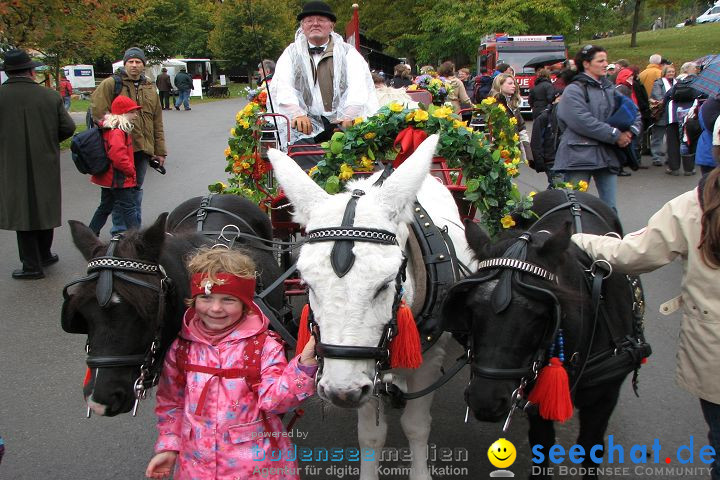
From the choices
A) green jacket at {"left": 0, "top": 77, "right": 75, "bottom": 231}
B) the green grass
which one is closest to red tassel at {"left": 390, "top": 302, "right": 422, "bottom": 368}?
green jacket at {"left": 0, "top": 77, "right": 75, "bottom": 231}

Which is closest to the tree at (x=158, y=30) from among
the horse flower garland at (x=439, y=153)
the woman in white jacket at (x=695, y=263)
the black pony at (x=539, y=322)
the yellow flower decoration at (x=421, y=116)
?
the horse flower garland at (x=439, y=153)

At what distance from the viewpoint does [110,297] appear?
2.37 metres

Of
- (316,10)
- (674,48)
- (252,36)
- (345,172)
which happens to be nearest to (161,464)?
(345,172)

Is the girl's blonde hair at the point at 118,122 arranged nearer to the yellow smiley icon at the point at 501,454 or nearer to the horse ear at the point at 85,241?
the horse ear at the point at 85,241

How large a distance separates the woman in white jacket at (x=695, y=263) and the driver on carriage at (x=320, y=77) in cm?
296

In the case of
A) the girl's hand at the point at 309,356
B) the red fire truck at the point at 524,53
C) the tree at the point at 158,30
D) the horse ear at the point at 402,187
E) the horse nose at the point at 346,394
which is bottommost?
the horse nose at the point at 346,394

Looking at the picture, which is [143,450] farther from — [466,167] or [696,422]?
[696,422]

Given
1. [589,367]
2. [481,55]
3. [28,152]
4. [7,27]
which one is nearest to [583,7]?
[481,55]

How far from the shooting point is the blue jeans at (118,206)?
24.1 feet

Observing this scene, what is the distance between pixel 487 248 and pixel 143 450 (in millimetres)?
2658

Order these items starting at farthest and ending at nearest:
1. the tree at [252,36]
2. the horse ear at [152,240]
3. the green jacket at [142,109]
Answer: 1. the tree at [252,36]
2. the green jacket at [142,109]
3. the horse ear at [152,240]

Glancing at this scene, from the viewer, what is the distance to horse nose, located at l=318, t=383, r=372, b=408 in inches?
88.3

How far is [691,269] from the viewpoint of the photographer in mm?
2631

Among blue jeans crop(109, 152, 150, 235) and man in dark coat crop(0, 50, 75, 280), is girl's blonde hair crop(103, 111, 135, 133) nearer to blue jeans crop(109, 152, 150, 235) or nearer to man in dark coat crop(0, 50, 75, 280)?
man in dark coat crop(0, 50, 75, 280)
